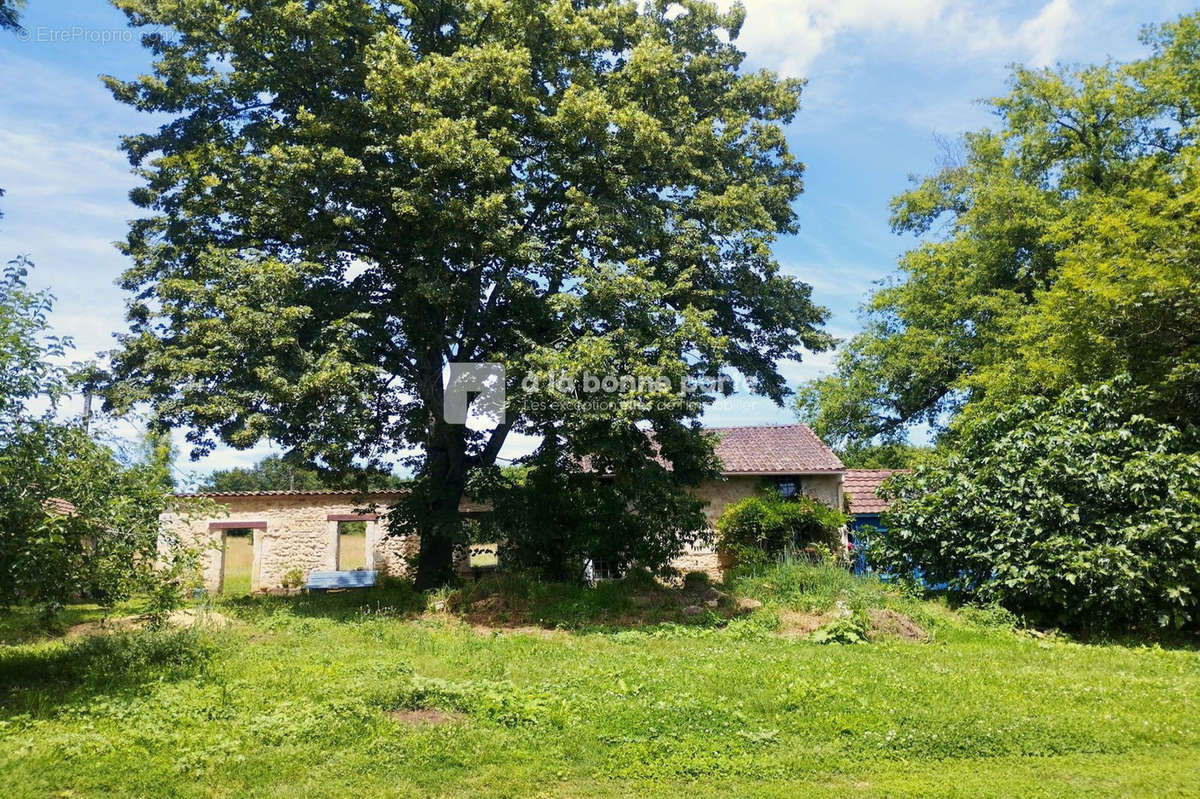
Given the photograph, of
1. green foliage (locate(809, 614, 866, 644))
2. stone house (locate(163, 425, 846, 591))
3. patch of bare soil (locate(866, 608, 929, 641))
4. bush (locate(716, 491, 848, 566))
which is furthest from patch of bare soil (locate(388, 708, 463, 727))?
stone house (locate(163, 425, 846, 591))

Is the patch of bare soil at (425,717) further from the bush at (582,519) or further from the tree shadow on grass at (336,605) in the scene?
the bush at (582,519)

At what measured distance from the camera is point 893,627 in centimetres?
1141

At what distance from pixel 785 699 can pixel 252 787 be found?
468 centimetres

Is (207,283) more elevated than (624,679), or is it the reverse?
(207,283)

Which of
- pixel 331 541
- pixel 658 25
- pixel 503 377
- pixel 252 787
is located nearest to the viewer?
pixel 252 787

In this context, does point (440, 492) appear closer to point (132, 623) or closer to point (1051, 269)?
point (132, 623)

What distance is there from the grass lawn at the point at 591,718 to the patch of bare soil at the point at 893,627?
26 cm

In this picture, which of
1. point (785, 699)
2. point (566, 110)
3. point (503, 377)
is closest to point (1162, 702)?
point (785, 699)

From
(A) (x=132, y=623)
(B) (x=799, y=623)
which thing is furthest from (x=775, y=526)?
(A) (x=132, y=623)

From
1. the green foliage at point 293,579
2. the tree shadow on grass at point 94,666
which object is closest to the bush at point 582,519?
the tree shadow on grass at point 94,666

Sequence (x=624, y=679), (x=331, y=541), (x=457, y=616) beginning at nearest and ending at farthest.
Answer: (x=624, y=679)
(x=457, y=616)
(x=331, y=541)

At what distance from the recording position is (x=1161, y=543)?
11.2 metres

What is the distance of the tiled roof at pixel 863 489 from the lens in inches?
845

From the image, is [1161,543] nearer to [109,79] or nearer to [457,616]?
[457,616]
